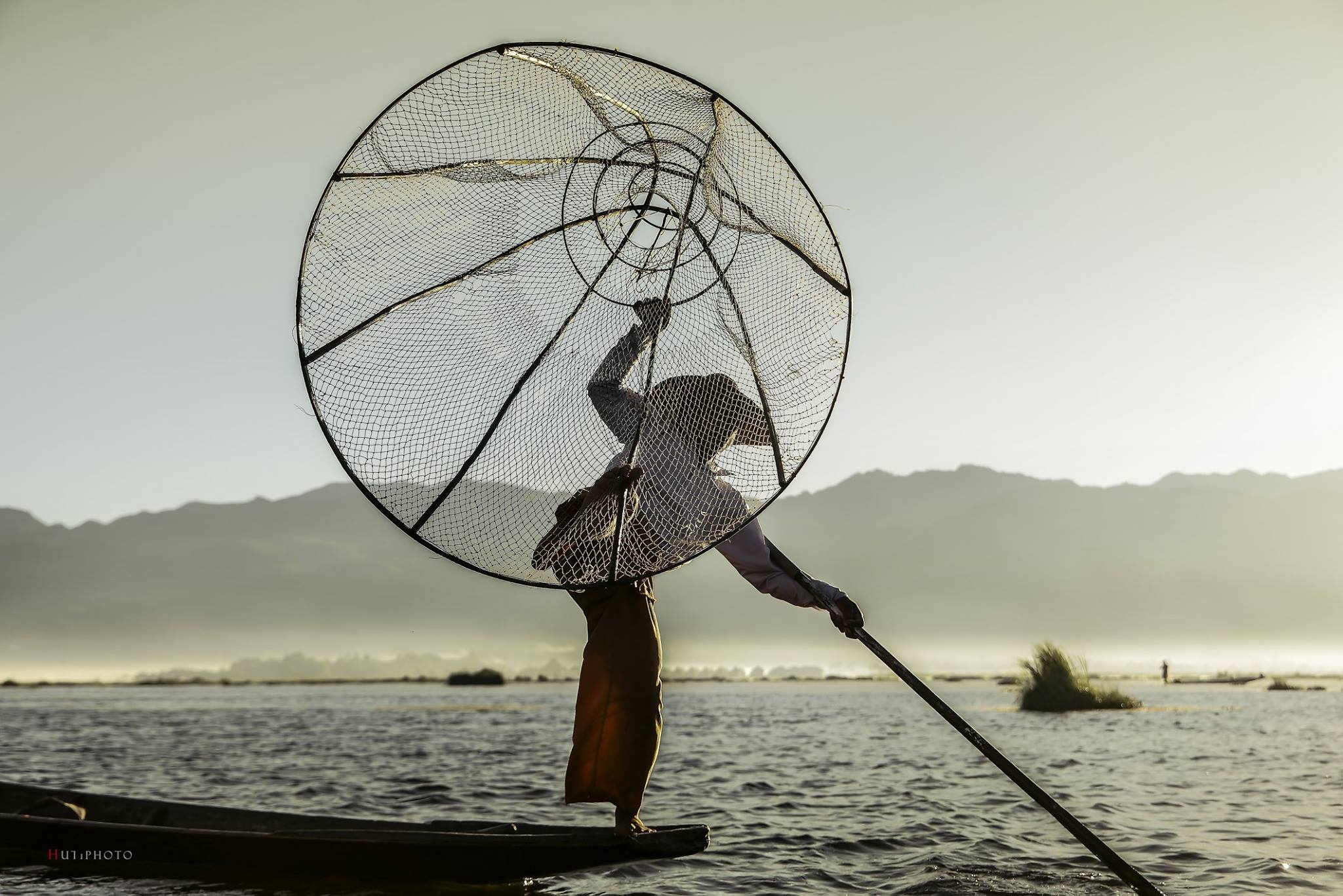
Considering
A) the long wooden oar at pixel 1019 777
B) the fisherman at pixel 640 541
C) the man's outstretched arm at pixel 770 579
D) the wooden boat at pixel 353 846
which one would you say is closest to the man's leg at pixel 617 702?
the fisherman at pixel 640 541

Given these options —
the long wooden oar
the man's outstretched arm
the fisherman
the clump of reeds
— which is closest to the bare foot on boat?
the fisherman

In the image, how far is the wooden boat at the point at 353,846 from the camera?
4.97m

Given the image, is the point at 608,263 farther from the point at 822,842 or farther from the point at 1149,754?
the point at 1149,754

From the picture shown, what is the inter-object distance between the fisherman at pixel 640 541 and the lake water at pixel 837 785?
7.07 ft

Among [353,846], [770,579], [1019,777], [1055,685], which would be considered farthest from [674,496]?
[1055,685]

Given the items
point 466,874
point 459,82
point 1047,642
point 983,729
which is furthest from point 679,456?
point 1047,642

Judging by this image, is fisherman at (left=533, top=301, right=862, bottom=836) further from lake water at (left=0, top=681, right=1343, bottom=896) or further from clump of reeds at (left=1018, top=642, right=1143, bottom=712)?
clump of reeds at (left=1018, top=642, right=1143, bottom=712)

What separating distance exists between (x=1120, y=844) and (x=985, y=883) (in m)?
2.33

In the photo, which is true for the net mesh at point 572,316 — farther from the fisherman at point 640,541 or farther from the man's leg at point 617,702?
the man's leg at point 617,702

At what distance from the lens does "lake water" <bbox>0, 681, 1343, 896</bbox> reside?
22.1 feet

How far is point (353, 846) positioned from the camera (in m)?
5.41

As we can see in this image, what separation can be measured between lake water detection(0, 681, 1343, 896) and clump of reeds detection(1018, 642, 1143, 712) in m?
0.30

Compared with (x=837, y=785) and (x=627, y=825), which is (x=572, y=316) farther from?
(x=837, y=785)

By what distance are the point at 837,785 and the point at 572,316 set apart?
8482mm
